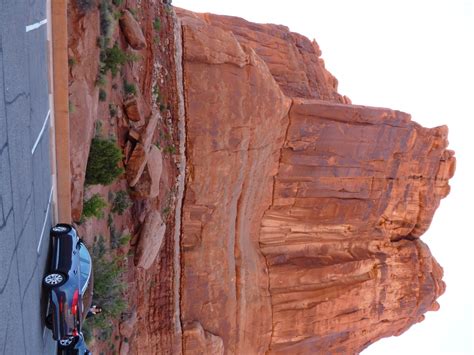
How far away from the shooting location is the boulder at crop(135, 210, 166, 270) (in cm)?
1712

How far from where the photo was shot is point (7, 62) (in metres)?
6.64

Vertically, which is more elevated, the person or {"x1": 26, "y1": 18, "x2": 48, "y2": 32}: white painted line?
{"x1": 26, "y1": 18, "x2": 48, "y2": 32}: white painted line

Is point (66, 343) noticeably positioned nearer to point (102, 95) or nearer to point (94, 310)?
point (94, 310)

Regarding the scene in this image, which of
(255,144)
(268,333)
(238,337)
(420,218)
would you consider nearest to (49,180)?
(255,144)

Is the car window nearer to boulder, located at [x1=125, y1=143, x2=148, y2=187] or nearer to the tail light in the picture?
the tail light

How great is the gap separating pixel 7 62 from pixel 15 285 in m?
2.96

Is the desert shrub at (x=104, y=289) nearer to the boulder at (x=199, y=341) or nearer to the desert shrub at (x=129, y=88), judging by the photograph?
the desert shrub at (x=129, y=88)

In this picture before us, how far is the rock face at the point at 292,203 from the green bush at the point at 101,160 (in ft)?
18.9

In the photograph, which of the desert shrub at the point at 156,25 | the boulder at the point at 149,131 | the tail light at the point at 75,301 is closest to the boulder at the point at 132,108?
the boulder at the point at 149,131

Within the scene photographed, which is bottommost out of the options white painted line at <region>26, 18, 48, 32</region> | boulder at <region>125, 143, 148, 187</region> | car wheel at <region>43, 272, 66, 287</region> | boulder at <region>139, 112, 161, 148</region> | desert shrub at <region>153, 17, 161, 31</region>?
car wheel at <region>43, 272, 66, 287</region>

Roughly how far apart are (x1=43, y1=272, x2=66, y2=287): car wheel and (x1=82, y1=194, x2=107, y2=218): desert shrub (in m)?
3.77

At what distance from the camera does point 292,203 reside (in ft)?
77.2

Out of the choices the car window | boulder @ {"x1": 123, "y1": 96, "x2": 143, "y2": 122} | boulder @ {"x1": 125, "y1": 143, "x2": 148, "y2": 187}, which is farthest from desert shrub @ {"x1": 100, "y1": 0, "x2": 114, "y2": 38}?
the car window

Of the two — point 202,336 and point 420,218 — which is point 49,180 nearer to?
point 202,336
